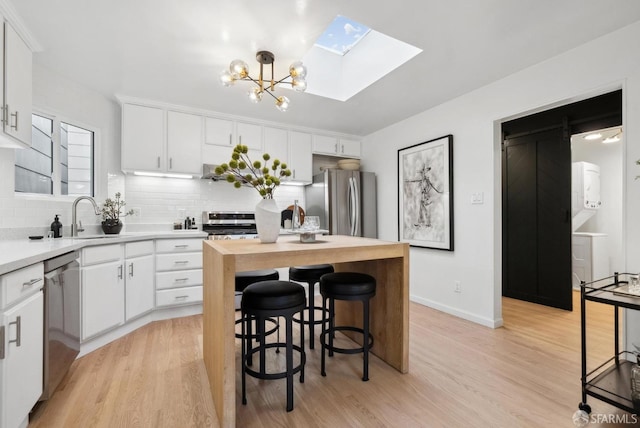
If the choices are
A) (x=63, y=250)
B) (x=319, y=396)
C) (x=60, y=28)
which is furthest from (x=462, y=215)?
(x=60, y=28)

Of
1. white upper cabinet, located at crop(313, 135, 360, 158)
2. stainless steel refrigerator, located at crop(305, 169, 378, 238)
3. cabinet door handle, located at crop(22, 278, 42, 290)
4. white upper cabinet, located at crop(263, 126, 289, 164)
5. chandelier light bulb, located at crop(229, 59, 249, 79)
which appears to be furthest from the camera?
white upper cabinet, located at crop(313, 135, 360, 158)

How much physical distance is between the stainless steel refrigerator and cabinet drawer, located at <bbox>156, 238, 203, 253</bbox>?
176cm

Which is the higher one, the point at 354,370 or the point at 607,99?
the point at 607,99

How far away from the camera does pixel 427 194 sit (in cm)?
365

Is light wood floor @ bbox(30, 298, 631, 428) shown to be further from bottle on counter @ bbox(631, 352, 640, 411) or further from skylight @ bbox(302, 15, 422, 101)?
skylight @ bbox(302, 15, 422, 101)

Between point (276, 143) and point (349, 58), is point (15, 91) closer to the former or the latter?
point (276, 143)

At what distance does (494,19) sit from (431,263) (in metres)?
2.57

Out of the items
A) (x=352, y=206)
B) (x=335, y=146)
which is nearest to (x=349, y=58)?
(x=335, y=146)

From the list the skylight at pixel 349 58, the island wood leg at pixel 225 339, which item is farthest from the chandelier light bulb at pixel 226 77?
the island wood leg at pixel 225 339

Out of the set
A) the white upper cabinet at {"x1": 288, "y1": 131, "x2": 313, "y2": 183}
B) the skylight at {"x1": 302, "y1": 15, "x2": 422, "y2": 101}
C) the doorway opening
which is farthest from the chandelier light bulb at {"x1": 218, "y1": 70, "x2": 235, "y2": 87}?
the doorway opening

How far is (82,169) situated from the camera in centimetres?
316

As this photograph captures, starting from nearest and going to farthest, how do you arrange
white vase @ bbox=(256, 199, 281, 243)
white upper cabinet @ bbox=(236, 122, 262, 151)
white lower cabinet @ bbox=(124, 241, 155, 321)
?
white vase @ bbox=(256, 199, 281, 243) → white lower cabinet @ bbox=(124, 241, 155, 321) → white upper cabinet @ bbox=(236, 122, 262, 151)

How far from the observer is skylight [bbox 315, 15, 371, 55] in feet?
9.21

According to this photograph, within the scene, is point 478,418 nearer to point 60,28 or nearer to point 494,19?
point 494,19
